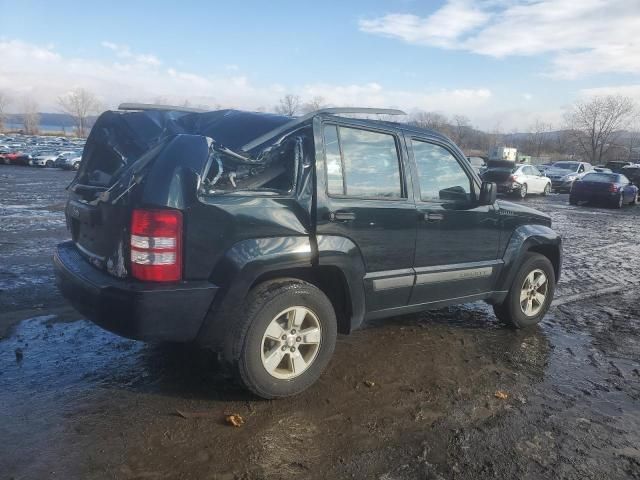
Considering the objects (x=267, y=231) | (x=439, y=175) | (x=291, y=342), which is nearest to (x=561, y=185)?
(x=439, y=175)

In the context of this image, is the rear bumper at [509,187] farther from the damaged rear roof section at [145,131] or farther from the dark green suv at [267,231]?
the damaged rear roof section at [145,131]

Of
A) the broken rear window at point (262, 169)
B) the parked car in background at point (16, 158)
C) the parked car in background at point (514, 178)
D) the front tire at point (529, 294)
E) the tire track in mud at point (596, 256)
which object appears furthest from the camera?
the parked car in background at point (16, 158)

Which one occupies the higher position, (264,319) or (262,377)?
(264,319)

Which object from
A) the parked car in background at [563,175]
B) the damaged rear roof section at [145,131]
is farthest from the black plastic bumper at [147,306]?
the parked car in background at [563,175]

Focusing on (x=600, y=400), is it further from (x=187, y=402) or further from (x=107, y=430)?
(x=107, y=430)

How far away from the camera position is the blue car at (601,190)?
876 inches

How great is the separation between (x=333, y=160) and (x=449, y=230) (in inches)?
51.7

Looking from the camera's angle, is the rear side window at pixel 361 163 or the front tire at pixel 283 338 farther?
the rear side window at pixel 361 163

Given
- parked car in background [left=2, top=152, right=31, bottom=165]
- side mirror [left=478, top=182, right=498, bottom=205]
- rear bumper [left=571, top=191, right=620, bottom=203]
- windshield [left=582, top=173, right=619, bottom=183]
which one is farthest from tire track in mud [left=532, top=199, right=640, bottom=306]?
parked car in background [left=2, top=152, right=31, bottom=165]

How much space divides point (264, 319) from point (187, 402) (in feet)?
2.65

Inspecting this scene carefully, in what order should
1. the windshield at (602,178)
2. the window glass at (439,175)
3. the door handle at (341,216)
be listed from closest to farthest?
the door handle at (341,216)
the window glass at (439,175)
the windshield at (602,178)

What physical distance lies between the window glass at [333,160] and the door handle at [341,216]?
0.15 meters

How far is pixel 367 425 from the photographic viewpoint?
3.41 meters

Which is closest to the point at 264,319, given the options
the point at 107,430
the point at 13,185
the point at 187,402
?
the point at 187,402
